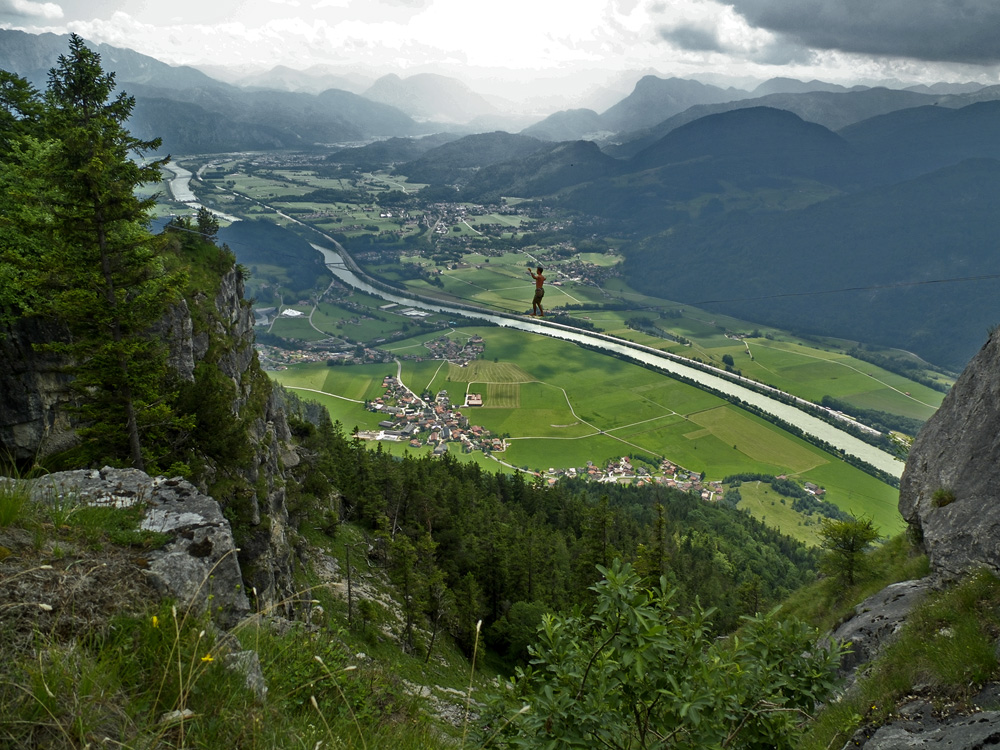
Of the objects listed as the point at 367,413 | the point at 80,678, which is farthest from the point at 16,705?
the point at 367,413

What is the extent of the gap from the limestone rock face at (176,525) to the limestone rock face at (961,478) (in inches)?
486

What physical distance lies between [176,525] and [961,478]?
51.7ft

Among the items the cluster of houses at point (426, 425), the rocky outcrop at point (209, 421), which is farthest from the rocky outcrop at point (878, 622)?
the cluster of houses at point (426, 425)

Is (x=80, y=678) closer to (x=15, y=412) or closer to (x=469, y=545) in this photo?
(x=15, y=412)

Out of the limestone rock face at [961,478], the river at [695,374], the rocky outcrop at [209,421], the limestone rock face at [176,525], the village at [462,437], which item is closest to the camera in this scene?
the limestone rock face at [176,525]

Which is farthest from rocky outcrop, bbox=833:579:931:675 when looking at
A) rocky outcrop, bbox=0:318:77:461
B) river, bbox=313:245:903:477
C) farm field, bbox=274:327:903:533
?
river, bbox=313:245:903:477

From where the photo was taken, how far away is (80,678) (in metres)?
3.22

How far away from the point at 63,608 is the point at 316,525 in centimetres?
3031

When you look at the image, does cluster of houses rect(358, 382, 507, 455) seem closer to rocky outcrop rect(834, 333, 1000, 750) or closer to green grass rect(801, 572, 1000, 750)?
rocky outcrop rect(834, 333, 1000, 750)

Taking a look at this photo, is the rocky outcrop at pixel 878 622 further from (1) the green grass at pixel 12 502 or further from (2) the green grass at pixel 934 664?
(1) the green grass at pixel 12 502

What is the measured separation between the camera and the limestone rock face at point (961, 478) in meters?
9.96

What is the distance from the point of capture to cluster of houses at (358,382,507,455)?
97500mm

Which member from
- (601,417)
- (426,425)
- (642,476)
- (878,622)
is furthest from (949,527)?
(601,417)

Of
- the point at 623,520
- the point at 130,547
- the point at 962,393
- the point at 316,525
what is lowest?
the point at 623,520
